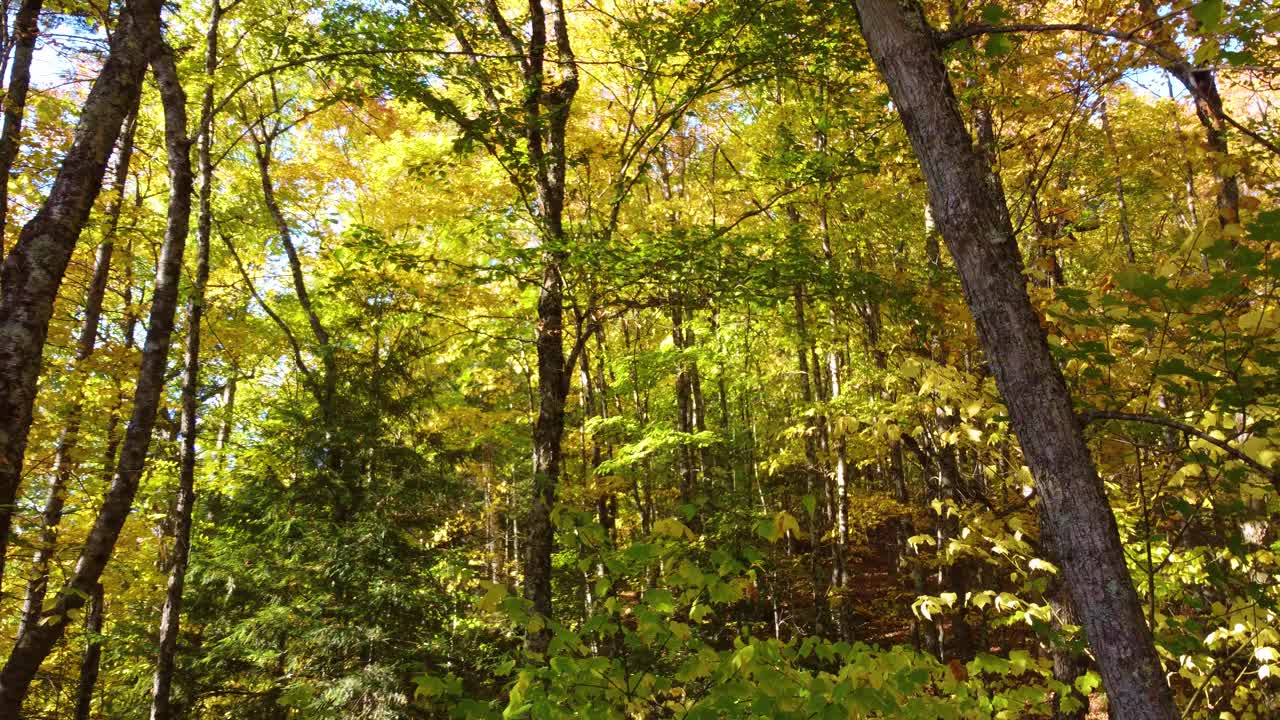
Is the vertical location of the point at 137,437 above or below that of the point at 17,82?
below

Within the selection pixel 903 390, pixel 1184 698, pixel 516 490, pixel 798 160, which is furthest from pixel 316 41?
pixel 516 490

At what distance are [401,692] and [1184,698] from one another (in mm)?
7847

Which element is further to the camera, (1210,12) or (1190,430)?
(1190,430)

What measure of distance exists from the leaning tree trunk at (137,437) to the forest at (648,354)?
4cm

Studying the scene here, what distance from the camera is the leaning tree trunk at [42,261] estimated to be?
294 centimetres

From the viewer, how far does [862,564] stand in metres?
20.0

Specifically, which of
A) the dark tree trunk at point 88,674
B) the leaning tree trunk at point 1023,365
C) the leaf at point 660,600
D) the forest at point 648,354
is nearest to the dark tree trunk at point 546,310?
the forest at point 648,354

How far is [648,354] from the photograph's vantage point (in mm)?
9727

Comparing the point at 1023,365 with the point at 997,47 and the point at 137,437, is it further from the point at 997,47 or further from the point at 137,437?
the point at 137,437

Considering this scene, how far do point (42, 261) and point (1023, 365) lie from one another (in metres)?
4.47

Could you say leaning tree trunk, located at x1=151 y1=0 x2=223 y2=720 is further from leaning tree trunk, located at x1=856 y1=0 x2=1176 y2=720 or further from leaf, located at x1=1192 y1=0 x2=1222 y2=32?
leaf, located at x1=1192 y1=0 x2=1222 y2=32

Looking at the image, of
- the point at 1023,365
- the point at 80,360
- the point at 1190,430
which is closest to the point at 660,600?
the point at 1023,365

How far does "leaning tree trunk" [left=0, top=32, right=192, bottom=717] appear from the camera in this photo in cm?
426

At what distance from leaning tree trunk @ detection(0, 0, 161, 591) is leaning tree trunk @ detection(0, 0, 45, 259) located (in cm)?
55
